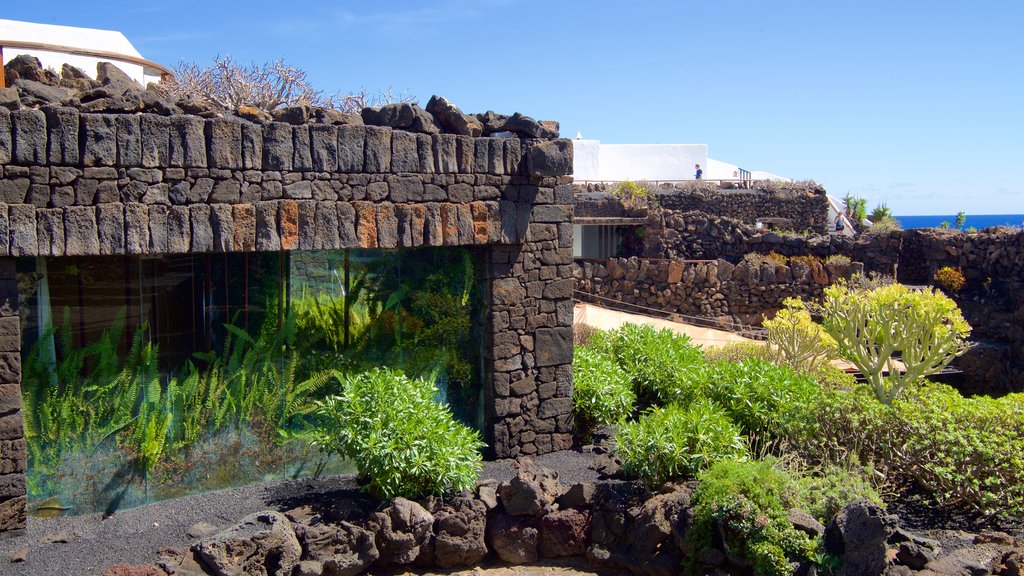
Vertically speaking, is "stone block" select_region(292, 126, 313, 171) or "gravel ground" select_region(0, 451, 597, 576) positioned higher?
"stone block" select_region(292, 126, 313, 171)

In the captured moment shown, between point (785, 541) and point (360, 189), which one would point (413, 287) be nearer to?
point (360, 189)

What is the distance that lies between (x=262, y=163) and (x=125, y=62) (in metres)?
10.4

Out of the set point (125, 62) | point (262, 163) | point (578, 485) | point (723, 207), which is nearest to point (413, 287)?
point (262, 163)

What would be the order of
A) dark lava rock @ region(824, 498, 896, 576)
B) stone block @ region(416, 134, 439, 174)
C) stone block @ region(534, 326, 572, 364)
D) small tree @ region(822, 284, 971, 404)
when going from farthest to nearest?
small tree @ region(822, 284, 971, 404) → stone block @ region(534, 326, 572, 364) → stone block @ region(416, 134, 439, 174) → dark lava rock @ region(824, 498, 896, 576)

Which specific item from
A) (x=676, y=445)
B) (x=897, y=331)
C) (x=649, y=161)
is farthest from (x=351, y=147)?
(x=649, y=161)

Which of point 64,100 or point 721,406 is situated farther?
point 721,406

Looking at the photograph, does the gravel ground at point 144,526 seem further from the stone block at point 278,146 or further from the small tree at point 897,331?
the small tree at point 897,331

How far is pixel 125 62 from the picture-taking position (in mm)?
15359

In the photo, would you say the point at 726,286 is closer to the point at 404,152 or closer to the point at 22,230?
the point at 404,152

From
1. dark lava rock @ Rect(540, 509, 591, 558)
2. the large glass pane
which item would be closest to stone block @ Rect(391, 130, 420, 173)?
the large glass pane

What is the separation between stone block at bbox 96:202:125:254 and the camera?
6262mm

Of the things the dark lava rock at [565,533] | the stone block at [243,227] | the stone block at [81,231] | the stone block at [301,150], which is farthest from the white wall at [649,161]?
the stone block at [81,231]

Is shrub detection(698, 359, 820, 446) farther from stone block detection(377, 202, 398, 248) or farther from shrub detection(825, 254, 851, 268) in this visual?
shrub detection(825, 254, 851, 268)

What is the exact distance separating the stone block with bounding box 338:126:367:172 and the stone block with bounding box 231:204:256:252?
2.97 ft
